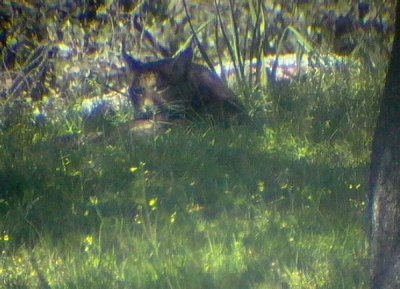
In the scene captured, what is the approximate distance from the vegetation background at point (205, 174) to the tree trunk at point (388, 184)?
1.79ft

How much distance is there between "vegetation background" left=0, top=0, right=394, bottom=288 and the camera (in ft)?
17.9

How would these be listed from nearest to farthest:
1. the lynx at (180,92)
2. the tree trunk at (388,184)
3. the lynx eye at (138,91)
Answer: the tree trunk at (388,184) < the lynx at (180,92) < the lynx eye at (138,91)

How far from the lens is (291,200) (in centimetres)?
646

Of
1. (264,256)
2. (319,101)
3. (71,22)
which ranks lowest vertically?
(264,256)

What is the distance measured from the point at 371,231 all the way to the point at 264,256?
3.30 feet

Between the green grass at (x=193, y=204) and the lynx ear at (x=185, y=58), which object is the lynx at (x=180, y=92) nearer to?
the lynx ear at (x=185, y=58)

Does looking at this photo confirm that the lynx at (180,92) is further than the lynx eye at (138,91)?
No

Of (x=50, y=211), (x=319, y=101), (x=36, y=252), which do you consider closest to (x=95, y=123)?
(x=319, y=101)

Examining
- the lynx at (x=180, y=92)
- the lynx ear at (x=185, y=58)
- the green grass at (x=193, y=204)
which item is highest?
the lynx ear at (x=185, y=58)

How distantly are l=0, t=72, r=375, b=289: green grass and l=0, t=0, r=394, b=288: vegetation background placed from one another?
14 mm

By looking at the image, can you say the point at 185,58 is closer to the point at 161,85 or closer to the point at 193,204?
the point at 161,85

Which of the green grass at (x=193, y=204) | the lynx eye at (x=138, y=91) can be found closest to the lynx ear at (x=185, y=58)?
the lynx eye at (x=138, y=91)

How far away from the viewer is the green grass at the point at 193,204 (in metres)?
5.36

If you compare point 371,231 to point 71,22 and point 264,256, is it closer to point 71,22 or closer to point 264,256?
point 264,256
